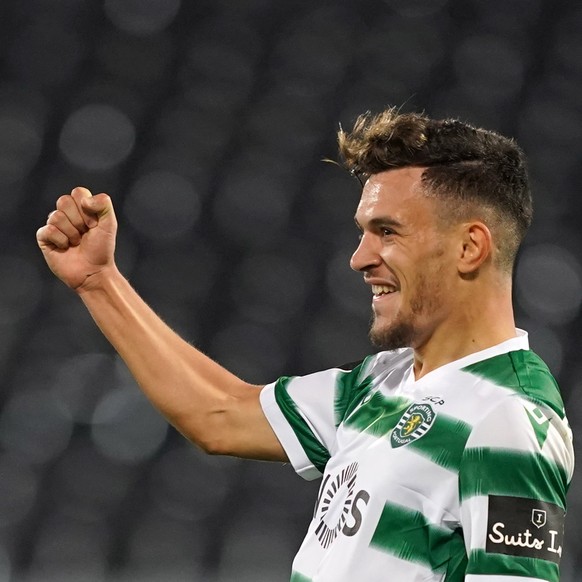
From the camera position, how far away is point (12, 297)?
90.9 inches

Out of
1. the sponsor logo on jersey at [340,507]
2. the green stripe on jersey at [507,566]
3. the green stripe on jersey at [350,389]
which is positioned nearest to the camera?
the green stripe on jersey at [507,566]

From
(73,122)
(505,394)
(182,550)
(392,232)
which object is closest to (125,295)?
(392,232)

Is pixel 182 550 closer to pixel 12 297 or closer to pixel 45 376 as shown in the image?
pixel 45 376

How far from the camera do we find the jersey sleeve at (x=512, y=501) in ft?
3.01

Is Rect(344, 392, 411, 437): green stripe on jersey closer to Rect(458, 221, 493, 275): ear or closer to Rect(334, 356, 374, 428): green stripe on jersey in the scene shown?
Rect(334, 356, 374, 428): green stripe on jersey

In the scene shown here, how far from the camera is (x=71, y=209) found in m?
1.25

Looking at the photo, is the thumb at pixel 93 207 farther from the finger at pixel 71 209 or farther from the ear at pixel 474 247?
the ear at pixel 474 247

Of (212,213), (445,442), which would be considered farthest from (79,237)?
(212,213)

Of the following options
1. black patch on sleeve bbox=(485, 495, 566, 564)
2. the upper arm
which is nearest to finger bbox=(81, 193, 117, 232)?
the upper arm

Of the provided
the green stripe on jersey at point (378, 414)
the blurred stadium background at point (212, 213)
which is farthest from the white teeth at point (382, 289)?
the blurred stadium background at point (212, 213)

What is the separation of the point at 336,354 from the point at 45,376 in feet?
1.99

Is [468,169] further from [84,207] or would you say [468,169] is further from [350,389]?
[84,207]

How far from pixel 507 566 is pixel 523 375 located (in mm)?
192

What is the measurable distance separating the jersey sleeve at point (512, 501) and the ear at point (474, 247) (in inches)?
7.2
